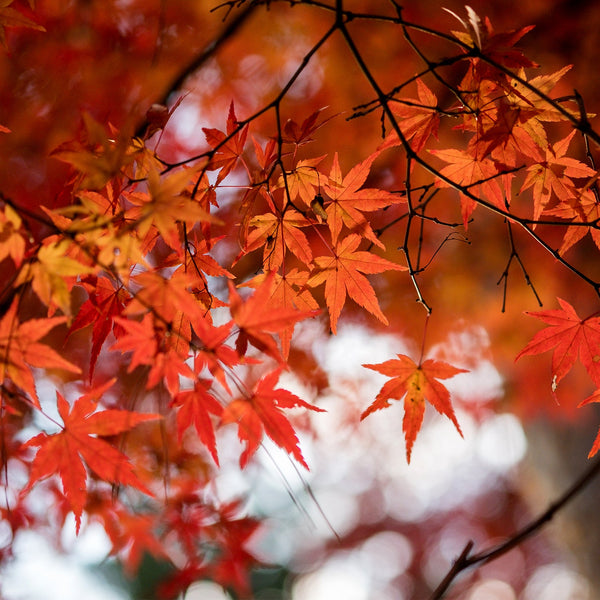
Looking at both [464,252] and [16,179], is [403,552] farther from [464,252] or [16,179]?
[16,179]

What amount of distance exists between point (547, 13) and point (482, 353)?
2226 millimetres

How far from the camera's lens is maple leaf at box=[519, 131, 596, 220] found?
1026 mm


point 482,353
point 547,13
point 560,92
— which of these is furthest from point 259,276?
point 482,353

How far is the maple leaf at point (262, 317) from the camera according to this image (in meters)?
0.79

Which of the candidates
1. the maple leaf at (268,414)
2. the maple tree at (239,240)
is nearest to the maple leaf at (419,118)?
the maple tree at (239,240)

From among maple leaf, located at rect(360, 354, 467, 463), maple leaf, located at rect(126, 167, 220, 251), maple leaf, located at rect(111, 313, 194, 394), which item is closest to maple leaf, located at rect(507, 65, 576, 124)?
maple leaf, located at rect(360, 354, 467, 463)

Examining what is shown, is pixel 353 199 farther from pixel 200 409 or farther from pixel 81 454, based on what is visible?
pixel 81 454

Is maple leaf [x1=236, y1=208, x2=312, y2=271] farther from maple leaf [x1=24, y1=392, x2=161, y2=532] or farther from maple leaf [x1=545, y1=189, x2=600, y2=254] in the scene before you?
maple leaf [x1=545, y1=189, x2=600, y2=254]

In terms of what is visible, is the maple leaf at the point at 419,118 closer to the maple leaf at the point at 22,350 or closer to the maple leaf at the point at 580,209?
the maple leaf at the point at 580,209

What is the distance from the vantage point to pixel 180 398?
95 cm

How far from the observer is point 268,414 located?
93 cm

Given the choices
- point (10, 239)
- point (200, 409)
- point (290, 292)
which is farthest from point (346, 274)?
point (10, 239)

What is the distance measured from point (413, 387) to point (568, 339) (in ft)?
1.14

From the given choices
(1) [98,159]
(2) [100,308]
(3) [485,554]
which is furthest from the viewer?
(2) [100,308]
